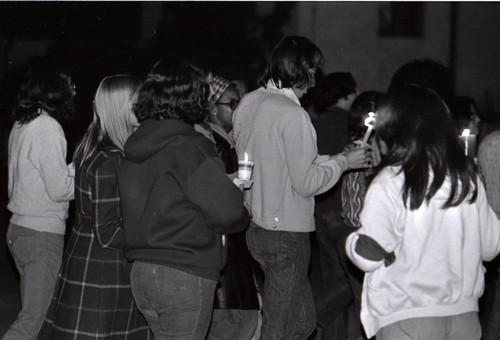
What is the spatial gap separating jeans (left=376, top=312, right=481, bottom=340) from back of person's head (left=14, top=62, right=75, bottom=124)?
267 cm

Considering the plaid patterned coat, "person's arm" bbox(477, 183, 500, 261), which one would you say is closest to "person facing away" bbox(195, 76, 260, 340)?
the plaid patterned coat

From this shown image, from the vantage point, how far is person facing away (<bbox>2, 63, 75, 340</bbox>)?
4668mm

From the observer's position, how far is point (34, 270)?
4.69 meters

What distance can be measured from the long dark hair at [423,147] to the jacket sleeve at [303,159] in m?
1.03

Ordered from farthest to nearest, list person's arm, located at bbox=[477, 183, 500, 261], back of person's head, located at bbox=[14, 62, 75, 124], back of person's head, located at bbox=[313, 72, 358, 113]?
back of person's head, located at bbox=[313, 72, 358, 113]
back of person's head, located at bbox=[14, 62, 75, 124]
person's arm, located at bbox=[477, 183, 500, 261]

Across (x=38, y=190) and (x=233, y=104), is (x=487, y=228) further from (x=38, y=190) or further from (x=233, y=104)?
(x=38, y=190)

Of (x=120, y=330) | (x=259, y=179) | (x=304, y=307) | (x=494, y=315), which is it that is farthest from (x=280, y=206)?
(x=494, y=315)

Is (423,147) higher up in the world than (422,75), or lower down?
lower down

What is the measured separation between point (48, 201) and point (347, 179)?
1909 millimetres

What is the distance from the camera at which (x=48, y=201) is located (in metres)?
4.78

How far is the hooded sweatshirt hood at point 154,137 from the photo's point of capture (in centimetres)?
347

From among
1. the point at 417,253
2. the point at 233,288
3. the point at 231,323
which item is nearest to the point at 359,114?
the point at 233,288

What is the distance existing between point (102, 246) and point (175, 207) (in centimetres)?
73

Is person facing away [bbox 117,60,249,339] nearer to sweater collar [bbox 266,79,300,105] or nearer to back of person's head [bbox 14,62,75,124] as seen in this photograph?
sweater collar [bbox 266,79,300,105]
